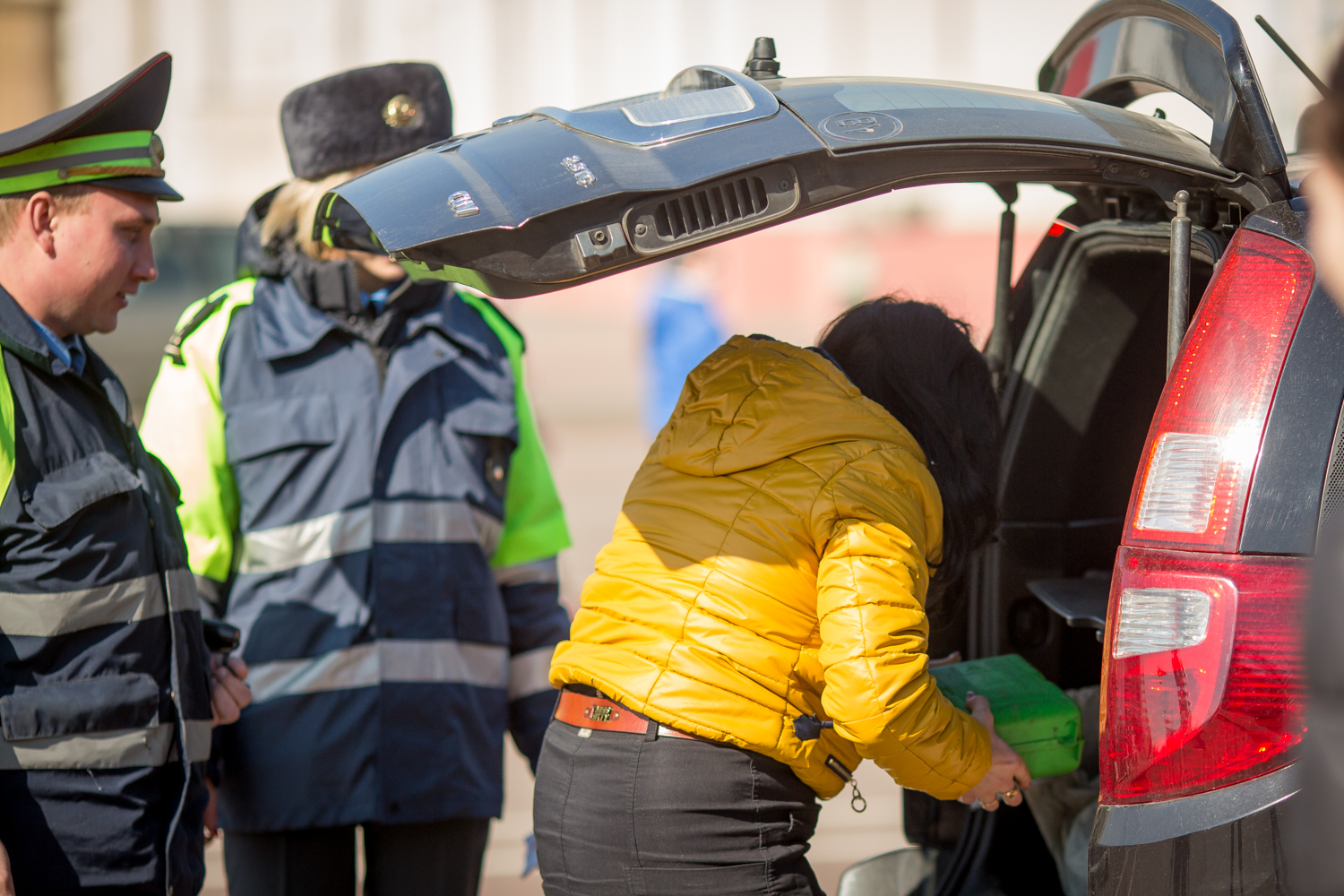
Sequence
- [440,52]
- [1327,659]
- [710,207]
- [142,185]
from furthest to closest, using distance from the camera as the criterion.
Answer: [440,52] → [142,185] → [710,207] → [1327,659]

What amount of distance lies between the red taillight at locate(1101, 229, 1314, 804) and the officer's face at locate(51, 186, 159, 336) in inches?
69.5

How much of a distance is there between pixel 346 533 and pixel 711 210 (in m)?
1.25

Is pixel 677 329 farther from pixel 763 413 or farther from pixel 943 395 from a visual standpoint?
pixel 763 413

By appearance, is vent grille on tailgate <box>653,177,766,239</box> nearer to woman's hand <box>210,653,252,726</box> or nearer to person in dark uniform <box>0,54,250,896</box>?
person in dark uniform <box>0,54,250,896</box>

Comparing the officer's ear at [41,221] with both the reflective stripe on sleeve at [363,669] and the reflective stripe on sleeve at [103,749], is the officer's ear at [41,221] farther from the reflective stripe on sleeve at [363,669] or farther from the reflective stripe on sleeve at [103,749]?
the reflective stripe on sleeve at [363,669]

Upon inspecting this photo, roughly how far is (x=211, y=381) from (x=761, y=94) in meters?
1.43

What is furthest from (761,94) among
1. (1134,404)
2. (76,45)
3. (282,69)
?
(282,69)

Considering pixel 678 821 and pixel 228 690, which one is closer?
pixel 678 821

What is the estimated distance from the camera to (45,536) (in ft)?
7.16

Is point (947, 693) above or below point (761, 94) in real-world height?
below

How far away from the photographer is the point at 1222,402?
71.7 inches

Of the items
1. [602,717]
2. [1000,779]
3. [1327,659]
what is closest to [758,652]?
[602,717]

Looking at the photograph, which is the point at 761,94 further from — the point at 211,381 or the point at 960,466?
the point at 211,381

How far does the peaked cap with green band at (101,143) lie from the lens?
2.28m
